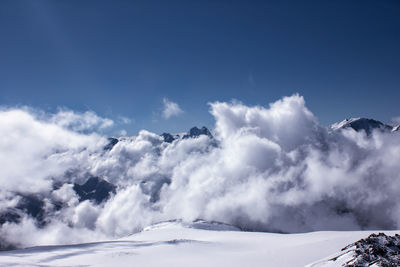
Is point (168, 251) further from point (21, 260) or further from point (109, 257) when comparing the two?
point (21, 260)

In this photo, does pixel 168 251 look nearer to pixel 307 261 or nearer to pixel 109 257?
pixel 109 257

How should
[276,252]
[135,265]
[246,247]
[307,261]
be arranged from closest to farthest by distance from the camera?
[307,261] < [135,265] < [276,252] < [246,247]


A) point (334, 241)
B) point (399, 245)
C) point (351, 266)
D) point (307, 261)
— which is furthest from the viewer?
point (334, 241)

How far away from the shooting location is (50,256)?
36.0m

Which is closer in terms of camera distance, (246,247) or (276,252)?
(276,252)

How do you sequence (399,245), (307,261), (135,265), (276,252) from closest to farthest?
1. (399,245)
2. (307,261)
3. (135,265)
4. (276,252)

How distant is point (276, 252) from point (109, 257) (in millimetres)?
19411

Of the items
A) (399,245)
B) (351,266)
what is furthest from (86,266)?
(399,245)

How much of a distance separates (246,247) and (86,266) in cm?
2019

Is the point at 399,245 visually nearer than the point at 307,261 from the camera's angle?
Yes

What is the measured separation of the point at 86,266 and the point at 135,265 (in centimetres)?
526

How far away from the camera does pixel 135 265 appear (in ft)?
95.6

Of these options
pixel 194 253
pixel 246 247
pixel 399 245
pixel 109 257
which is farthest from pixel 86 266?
pixel 399 245

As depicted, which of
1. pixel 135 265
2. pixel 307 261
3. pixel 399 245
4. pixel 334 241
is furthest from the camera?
pixel 334 241
